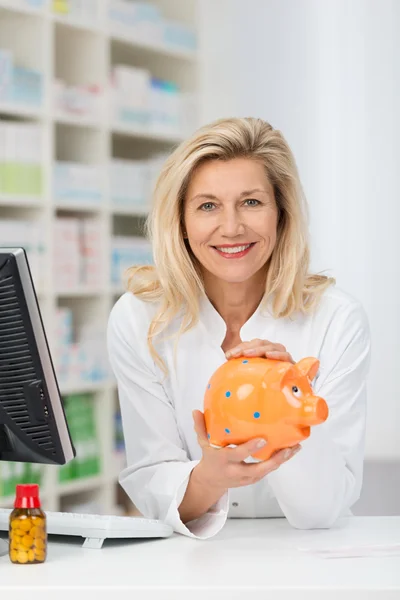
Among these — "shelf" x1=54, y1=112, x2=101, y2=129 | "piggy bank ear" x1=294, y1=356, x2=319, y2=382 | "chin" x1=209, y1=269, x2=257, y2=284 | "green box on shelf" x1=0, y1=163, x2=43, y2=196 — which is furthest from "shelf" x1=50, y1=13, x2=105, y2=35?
"piggy bank ear" x1=294, y1=356, x2=319, y2=382

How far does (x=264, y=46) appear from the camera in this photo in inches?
168

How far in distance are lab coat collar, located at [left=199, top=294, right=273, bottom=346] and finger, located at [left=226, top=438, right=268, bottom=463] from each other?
521 mm

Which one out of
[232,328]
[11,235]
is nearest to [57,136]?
[11,235]

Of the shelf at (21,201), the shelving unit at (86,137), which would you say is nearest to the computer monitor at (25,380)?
the shelving unit at (86,137)

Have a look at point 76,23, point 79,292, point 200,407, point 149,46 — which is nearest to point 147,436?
point 200,407

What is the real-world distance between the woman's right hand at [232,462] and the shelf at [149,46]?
3180mm

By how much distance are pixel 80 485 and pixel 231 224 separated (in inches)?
103

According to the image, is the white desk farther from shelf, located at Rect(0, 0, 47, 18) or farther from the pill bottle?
shelf, located at Rect(0, 0, 47, 18)

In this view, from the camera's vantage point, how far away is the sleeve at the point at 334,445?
1.60 meters

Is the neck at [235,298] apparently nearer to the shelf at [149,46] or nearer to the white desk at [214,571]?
the white desk at [214,571]

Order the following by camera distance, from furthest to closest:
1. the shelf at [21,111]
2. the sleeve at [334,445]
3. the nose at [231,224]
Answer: the shelf at [21,111], the nose at [231,224], the sleeve at [334,445]

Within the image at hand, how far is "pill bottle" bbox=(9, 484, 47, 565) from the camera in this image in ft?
4.29

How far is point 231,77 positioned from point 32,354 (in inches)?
131

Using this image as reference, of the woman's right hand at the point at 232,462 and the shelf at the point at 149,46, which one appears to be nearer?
the woman's right hand at the point at 232,462
